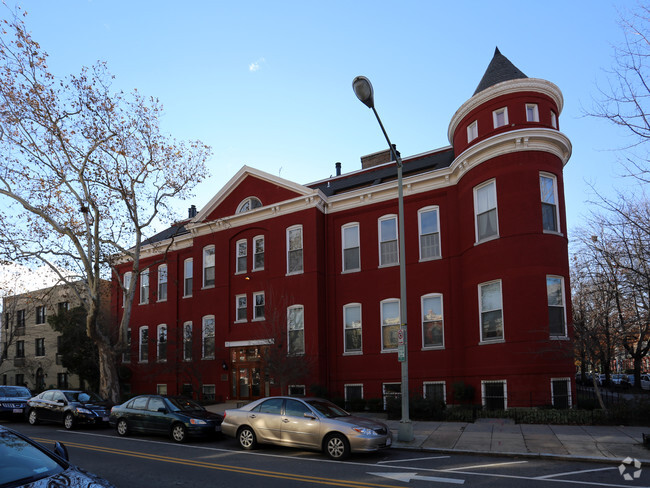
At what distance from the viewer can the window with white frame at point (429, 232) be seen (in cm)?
2242

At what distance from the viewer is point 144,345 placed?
105ft

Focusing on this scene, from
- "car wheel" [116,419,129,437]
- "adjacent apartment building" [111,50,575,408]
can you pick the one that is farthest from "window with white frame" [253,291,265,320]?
"car wheel" [116,419,129,437]

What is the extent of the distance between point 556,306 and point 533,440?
6.66 metres

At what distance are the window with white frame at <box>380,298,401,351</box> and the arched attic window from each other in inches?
350

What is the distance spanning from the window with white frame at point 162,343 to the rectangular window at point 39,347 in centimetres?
1941

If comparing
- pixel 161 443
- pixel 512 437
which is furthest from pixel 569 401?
pixel 161 443

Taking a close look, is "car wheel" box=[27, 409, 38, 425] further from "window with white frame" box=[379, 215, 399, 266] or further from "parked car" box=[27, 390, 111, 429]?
"window with white frame" box=[379, 215, 399, 266]

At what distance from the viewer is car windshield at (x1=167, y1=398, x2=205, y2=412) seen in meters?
14.9

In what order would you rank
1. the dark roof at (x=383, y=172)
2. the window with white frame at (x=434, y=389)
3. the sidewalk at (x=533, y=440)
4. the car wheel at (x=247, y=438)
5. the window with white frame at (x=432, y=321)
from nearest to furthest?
the sidewalk at (x=533, y=440) < the car wheel at (x=247, y=438) < the window with white frame at (x=434, y=389) < the window with white frame at (x=432, y=321) < the dark roof at (x=383, y=172)

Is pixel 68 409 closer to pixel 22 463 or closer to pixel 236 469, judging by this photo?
pixel 236 469

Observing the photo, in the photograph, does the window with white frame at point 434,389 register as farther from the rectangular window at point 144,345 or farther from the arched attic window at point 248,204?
the rectangular window at point 144,345

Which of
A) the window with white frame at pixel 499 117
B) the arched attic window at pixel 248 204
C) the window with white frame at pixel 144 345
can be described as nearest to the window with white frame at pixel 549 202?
the window with white frame at pixel 499 117

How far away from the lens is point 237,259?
90.7ft

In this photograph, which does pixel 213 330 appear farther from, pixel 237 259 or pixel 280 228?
pixel 280 228
